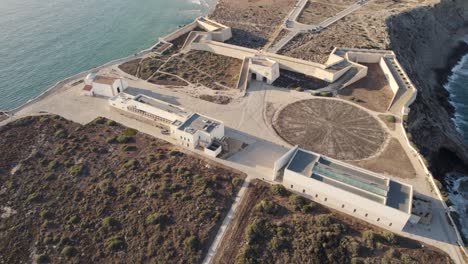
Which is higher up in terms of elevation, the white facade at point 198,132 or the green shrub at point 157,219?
the white facade at point 198,132

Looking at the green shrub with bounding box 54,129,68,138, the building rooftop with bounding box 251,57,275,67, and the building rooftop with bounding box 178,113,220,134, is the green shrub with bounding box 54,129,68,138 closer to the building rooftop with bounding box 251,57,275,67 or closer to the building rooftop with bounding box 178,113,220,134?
the building rooftop with bounding box 178,113,220,134

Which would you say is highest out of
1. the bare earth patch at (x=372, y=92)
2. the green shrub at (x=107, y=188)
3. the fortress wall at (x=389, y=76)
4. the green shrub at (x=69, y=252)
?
the fortress wall at (x=389, y=76)

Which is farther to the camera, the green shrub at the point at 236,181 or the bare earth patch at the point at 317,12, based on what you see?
the bare earth patch at the point at 317,12

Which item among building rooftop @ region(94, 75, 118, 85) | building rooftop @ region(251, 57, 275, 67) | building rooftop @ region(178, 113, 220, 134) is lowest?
building rooftop @ region(178, 113, 220, 134)

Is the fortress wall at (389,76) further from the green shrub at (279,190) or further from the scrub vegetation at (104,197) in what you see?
the scrub vegetation at (104,197)

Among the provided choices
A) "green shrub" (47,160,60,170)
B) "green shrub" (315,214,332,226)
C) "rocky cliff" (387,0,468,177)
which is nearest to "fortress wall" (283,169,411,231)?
"green shrub" (315,214,332,226)

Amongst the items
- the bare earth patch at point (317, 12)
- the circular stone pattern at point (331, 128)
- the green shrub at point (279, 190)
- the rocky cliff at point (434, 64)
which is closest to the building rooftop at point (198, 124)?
the circular stone pattern at point (331, 128)
